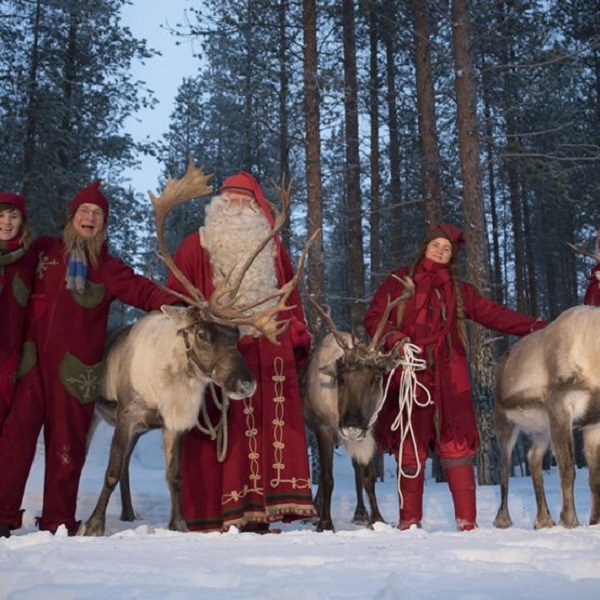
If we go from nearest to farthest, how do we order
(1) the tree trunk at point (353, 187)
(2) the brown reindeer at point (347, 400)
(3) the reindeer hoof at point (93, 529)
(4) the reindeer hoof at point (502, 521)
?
(3) the reindeer hoof at point (93, 529) → (2) the brown reindeer at point (347, 400) → (4) the reindeer hoof at point (502, 521) → (1) the tree trunk at point (353, 187)

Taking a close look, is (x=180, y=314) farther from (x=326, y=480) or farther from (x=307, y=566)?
(x=307, y=566)

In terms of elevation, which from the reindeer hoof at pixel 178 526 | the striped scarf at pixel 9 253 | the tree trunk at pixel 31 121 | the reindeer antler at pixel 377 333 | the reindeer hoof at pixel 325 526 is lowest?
the reindeer hoof at pixel 325 526

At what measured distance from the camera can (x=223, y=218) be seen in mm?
6852

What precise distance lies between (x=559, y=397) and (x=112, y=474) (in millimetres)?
3341

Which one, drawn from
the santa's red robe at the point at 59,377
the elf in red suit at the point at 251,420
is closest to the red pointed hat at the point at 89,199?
→ the santa's red robe at the point at 59,377

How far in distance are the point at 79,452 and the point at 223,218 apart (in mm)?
2083

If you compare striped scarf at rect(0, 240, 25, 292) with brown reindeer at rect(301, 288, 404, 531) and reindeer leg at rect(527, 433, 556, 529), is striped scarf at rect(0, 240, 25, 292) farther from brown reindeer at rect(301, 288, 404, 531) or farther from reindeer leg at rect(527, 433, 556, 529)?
reindeer leg at rect(527, 433, 556, 529)

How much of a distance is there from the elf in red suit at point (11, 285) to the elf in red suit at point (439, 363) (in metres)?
2.64

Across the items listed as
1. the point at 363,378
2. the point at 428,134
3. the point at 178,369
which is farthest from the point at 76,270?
the point at 428,134

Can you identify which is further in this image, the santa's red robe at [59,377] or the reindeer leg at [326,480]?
the reindeer leg at [326,480]

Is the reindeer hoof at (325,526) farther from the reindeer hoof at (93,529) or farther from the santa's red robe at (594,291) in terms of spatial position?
the santa's red robe at (594,291)

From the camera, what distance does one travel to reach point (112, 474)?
19.9 feet

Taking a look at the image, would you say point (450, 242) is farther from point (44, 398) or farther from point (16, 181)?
point (16, 181)

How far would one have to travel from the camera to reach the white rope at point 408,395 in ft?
21.0
